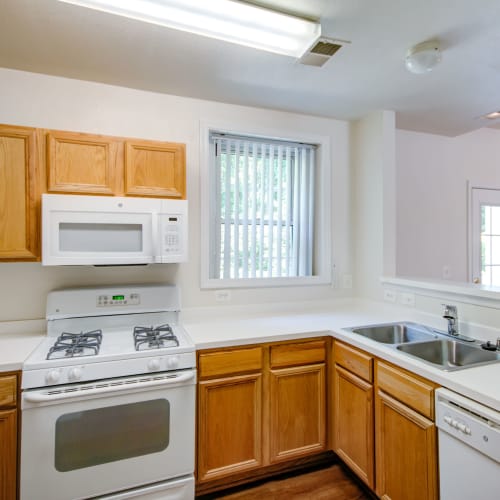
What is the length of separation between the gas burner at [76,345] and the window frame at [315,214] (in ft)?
2.64

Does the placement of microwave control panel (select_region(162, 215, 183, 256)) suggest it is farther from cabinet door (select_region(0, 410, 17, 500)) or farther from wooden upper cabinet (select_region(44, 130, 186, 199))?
cabinet door (select_region(0, 410, 17, 500))

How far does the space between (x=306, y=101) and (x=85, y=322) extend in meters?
2.08

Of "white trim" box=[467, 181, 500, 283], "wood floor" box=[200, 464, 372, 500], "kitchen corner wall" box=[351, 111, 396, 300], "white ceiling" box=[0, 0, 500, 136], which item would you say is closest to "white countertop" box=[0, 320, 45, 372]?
"wood floor" box=[200, 464, 372, 500]

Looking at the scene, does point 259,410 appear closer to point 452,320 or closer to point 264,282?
point 264,282

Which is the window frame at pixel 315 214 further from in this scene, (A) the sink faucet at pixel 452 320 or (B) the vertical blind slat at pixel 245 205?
(A) the sink faucet at pixel 452 320

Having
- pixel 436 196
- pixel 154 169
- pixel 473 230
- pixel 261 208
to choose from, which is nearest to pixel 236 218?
pixel 261 208

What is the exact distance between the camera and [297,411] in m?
1.99

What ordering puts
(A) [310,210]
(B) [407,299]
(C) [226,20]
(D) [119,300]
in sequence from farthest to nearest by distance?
(A) [310,210], (B) [407,299], (D) [119,300], (C) [226,20]

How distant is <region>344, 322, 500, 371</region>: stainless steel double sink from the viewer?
1695 millimetres

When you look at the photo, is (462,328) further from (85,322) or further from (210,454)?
(85,322)

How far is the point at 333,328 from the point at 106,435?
136 cm

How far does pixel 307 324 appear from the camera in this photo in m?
2.19

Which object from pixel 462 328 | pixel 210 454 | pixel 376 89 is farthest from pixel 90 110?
pixel 462 328

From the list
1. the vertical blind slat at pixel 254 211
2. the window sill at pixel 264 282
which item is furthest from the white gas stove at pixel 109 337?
the vertical blind slat at pixel 254 211
